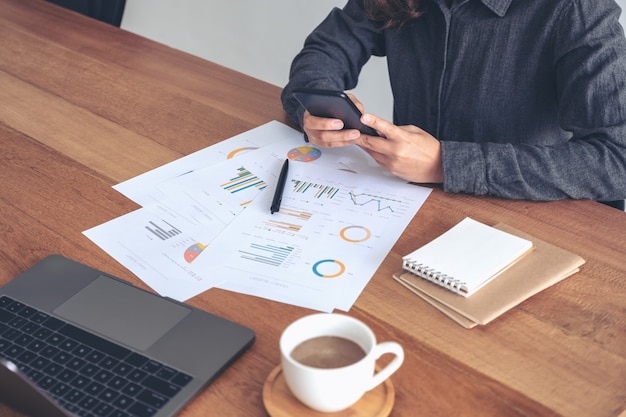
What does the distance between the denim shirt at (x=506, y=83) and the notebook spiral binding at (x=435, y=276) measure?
24cm

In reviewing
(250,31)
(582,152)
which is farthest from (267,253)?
(250,31)

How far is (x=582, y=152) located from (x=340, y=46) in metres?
0.56

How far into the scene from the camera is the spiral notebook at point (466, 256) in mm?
935

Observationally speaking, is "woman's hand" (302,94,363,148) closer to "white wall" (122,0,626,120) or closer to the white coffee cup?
the white coffee cup

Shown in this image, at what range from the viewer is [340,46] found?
152 centimetres

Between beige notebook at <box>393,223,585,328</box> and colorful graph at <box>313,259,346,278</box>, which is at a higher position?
beige notebook at <box>393,223,585,328</box>

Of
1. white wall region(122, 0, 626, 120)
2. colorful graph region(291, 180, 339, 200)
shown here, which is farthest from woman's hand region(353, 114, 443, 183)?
white wall region(122, 0, 626, 120)

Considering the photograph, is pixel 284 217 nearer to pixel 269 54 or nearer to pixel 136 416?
pixel 136 416

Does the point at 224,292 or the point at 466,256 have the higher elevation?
the point at 466,256

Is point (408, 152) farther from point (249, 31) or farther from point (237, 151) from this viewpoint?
point (249, 31)

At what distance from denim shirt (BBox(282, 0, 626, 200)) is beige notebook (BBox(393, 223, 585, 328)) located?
0.18 meters

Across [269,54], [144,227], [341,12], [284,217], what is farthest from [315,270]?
Answer: [269,54]

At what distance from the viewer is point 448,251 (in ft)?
3.25

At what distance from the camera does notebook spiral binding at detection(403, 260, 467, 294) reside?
93 centimetres
